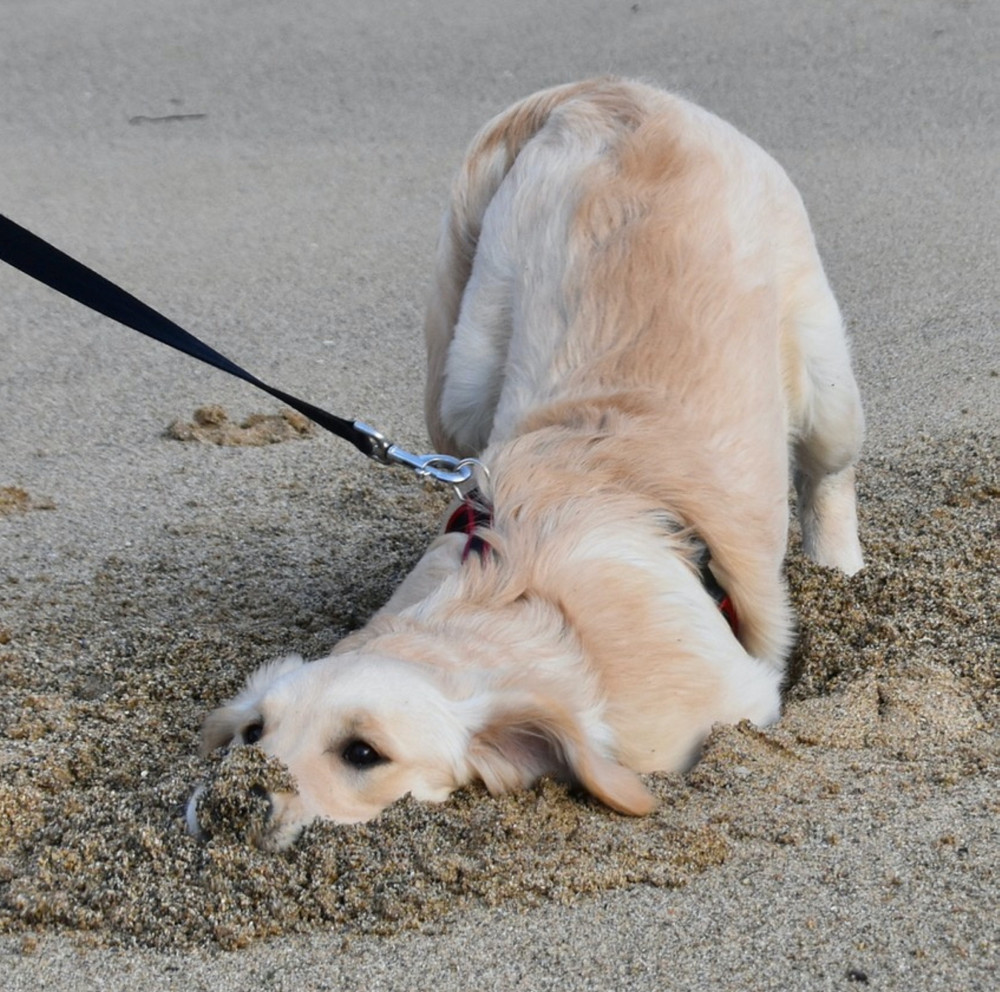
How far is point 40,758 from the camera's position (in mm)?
2961

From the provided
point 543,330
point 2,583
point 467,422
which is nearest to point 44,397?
point 2,583

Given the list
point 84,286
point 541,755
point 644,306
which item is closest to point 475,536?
point 541,755

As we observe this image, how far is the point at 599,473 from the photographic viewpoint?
311 centimetres

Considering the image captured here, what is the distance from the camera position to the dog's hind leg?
3.80 m

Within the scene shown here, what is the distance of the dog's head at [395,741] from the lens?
2.49 meters

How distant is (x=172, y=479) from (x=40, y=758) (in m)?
1.86

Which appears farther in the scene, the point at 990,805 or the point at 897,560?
the point at 897,560

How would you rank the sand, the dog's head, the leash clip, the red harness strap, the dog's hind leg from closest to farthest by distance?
the sand, the dog's head, the red harness strap, the leash clip, the dog's hind leg

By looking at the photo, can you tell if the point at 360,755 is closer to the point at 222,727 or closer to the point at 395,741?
the point at 395,741

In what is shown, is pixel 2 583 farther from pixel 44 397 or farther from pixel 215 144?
pixel 215 144

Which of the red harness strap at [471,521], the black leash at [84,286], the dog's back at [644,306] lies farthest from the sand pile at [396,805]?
the black leash at [84,286]

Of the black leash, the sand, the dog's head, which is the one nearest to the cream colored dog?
the dog's head

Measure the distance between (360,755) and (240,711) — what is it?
0.30m

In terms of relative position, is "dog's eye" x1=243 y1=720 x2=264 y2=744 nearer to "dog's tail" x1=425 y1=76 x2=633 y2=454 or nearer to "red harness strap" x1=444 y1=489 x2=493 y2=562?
"red harness strap" x1=444 y1=489 x2=493 y2=562
